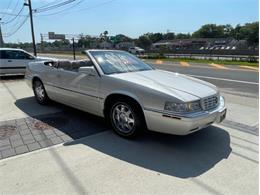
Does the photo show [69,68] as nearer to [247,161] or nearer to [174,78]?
[174,78]

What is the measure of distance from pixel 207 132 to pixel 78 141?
2.28m

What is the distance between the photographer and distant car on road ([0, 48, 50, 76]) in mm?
11492

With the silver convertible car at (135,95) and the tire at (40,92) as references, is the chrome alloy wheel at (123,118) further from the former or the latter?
the tire at (40,92)

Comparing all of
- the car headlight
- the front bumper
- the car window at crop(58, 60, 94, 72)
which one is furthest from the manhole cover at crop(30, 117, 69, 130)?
the car headlight

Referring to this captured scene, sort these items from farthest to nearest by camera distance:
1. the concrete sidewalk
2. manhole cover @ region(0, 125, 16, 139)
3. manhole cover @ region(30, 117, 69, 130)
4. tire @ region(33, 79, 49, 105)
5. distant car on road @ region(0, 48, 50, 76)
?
distant car on road @ region(0, 48, 50, 76) < tire @ region(33, 79, 49, 105) < manhole cover @ region(30, 117, 69, 130) < manhole cover @ region(0, 125, 16, 139) < the concrete sidewalk

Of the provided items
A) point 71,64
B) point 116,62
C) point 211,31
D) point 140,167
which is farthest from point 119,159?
point 211,31

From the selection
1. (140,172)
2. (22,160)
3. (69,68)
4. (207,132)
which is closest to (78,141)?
(22,160)

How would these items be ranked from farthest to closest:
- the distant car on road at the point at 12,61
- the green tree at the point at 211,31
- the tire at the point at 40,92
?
1. the green tree at the point at 211,31
2. the distant car on road at the point at 12,61
3. the tire at the point at 40,92

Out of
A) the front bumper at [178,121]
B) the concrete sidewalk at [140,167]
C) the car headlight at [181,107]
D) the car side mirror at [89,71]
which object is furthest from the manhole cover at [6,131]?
the car headlight at [181,107]

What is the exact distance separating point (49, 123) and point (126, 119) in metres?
1.79

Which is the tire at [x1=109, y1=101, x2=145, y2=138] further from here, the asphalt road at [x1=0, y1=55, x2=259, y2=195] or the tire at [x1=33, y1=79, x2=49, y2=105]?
the tire at [x1=33, y1=79, x2=49, y2=105]

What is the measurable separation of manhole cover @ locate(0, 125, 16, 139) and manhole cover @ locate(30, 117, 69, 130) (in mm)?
366

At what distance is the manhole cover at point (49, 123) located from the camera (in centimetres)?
493

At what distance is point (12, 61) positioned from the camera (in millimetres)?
11727
